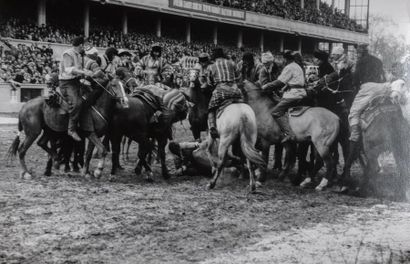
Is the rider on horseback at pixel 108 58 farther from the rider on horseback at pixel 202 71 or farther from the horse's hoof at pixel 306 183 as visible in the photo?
the horse's hoof at pixel 306 183

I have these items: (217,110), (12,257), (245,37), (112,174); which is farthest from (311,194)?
(245,37)

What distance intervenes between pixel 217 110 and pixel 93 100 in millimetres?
2253

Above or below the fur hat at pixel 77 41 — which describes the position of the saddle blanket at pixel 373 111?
below

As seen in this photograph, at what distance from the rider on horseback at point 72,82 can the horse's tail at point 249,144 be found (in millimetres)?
2894

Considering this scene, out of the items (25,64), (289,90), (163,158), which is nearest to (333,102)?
(289,90)

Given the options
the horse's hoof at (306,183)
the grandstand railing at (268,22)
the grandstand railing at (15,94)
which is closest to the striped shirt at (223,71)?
the horse's hoof at (306,183)

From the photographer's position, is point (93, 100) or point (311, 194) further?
point (93, 100)

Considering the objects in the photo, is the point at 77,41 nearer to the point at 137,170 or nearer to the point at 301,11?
the point at 137,170

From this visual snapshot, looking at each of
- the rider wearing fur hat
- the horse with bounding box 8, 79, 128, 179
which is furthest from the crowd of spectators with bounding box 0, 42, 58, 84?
the horse with bounding box 8, 79, 128, 179

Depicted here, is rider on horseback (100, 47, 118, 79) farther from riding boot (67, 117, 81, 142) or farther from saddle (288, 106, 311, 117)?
saddle (288, 106, 311, 117)

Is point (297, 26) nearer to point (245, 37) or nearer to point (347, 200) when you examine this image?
point (245, 37)

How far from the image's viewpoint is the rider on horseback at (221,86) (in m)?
9.94

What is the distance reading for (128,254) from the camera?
592cm

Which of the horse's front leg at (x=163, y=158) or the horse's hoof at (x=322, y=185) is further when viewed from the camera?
the horse's front leg at (x=163, y=158)
